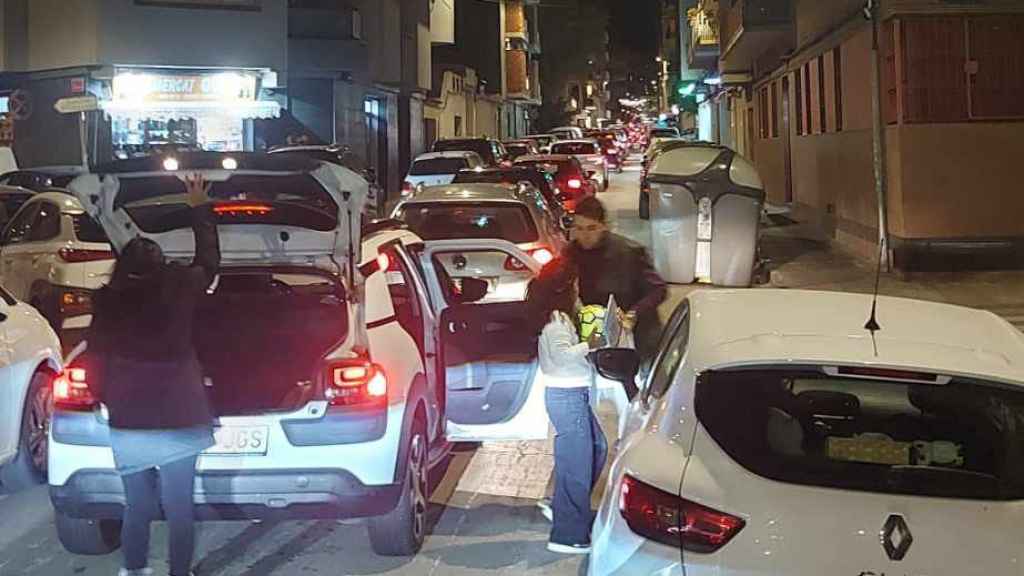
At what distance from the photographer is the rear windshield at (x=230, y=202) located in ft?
20.2

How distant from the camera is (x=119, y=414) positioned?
16.8 ft

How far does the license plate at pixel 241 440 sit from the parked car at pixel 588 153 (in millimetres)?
28425

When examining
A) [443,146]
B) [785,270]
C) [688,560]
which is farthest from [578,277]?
[443,146]

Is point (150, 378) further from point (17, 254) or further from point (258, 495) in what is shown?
point (17, 254)

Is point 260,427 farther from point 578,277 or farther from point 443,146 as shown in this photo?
point 443,146

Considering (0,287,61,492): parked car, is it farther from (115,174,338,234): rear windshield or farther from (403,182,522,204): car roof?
(403,182,522,204): car roof

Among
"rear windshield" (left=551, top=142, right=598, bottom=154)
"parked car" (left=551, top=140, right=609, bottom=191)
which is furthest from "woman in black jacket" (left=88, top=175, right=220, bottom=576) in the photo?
"rear windshield" (left=551, top=142, right=598, bottom=154)

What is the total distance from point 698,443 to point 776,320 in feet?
2.76

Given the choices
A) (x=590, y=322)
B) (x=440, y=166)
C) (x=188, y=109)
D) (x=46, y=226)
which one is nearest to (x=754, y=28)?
(x=440, y=166)

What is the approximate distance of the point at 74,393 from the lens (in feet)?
18.0

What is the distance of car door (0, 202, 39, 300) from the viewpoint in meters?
11.3

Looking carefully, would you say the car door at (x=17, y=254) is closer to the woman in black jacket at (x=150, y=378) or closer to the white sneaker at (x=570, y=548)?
the woman in black jacket at (x=150, y=378)

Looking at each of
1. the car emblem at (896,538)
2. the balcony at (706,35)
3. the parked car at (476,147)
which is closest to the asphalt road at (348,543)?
the car emblem at (896,538)

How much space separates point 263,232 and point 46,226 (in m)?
6.45
